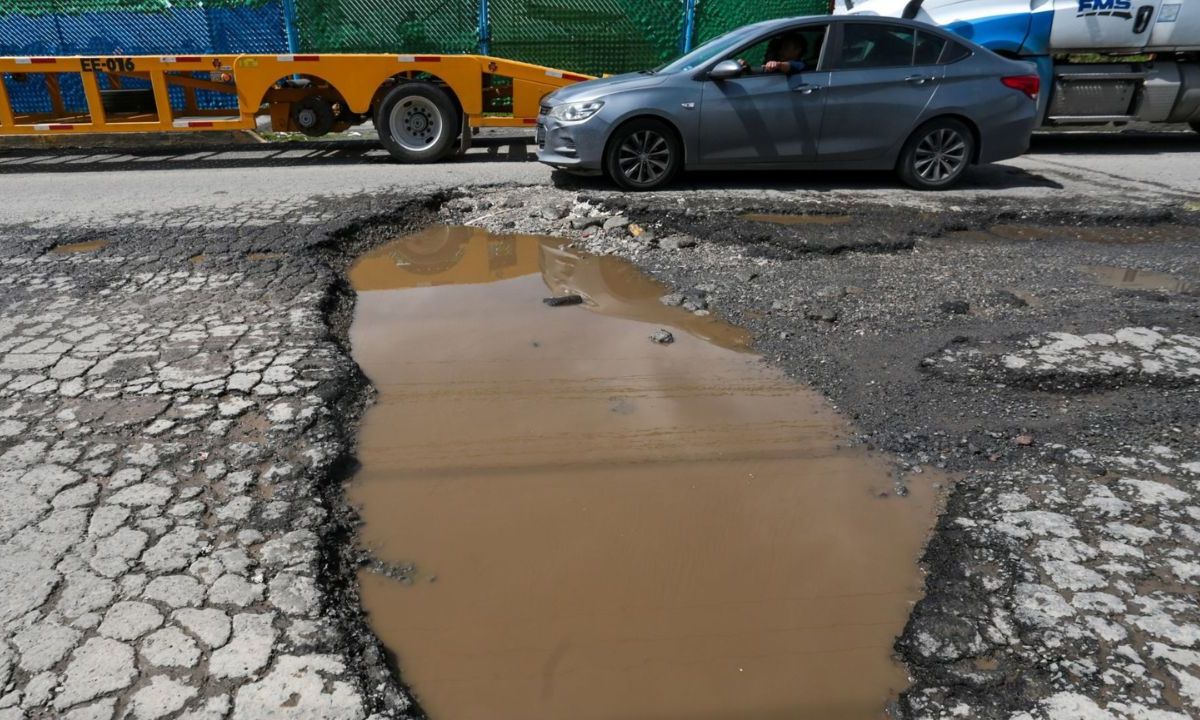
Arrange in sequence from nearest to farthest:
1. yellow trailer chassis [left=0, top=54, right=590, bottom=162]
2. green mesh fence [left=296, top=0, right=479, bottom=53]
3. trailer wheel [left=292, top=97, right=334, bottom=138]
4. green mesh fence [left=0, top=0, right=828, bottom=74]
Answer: yellow trailer chassis [left=0, top=54, right=590, bottom=162]
trailer wheel [left=292, top=97, right=334, bottom=138]
green mesh fence [left=0, top=0, right=828, bottom=74]
green mesh fence [left=296, top=0, right=479, bottom=53]

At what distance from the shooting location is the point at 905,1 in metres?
10.6

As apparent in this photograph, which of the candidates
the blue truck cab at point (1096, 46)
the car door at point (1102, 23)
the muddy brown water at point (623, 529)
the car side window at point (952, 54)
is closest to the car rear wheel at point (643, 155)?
the car side window at point (952, 54)

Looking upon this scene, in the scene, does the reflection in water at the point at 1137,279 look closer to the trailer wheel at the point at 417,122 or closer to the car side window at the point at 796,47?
the car side window at the point at 796,47

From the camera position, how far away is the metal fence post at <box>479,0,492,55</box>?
12.4 metres

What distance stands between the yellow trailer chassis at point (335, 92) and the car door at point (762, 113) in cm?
253

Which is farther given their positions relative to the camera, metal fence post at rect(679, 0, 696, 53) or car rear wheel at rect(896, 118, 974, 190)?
metal fence post at rect(679, 0, 696, 53)

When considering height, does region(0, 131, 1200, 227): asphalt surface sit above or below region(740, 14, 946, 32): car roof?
below

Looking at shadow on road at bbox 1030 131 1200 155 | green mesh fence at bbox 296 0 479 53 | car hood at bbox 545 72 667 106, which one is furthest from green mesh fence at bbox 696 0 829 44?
car hood at bbox 545 72 667 106

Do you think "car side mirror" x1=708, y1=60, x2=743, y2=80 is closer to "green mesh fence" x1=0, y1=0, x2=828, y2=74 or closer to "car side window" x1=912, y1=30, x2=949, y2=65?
"car side window" x1=912, y1=30, x2=949, y2=65

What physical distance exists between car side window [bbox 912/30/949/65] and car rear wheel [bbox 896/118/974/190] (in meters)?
0.58

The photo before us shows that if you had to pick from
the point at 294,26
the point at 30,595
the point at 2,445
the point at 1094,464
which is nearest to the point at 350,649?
the point at 30,595

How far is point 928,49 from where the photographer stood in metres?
7.72

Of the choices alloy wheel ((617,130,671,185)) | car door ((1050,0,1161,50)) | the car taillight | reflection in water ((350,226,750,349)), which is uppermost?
car door ((1050,0,1161,50))

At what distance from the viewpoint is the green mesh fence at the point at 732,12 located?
12859 mm
